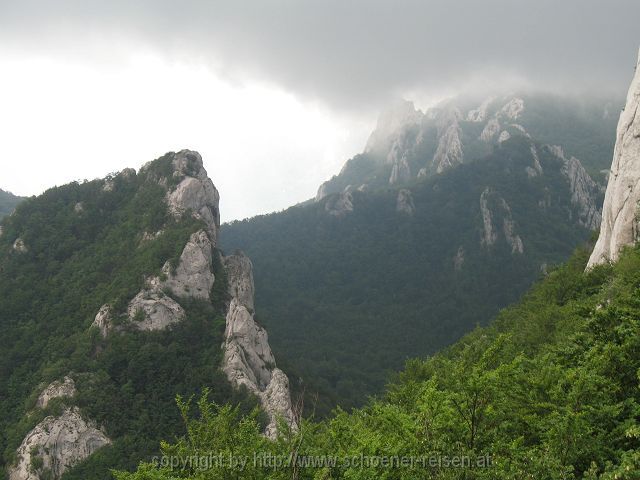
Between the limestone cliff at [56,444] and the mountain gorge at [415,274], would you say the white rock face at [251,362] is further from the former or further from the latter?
the mountain gorge at [415,274]

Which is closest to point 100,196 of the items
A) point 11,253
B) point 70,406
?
point 11,253

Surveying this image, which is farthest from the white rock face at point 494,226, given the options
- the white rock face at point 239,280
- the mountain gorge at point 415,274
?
the white rock face at point 239,280

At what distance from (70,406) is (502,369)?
61701mm

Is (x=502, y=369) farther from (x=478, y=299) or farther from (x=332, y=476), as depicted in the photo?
(x=478, y=299)

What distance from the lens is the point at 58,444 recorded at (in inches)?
2383

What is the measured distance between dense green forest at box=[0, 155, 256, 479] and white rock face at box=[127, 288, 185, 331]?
1345 mm

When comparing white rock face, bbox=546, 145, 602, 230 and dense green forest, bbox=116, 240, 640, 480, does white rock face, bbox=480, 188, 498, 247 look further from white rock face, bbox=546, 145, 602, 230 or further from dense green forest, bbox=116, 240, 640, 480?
dense green forest, bbox=116, 240, 640, 480

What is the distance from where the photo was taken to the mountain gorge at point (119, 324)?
63.2 metres

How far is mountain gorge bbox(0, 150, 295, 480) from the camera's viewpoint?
2488 inches

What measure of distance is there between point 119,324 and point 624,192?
68714 mm

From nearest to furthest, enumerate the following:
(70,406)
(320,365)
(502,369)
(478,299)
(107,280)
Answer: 1. (502,369)
2. (70,406)
3. (107,280)
4. (320,365)
5. (478,299)

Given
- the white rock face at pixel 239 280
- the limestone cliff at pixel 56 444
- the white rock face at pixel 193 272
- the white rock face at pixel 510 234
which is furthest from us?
the white rock face at pixel 510 234

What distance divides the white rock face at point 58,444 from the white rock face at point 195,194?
41519 mm

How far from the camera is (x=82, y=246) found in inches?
3944
